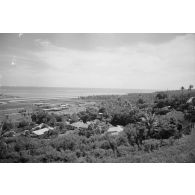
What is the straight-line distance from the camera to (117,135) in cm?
721

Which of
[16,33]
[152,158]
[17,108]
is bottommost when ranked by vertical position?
[152,158]

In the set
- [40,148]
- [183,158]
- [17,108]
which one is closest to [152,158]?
[183,158]

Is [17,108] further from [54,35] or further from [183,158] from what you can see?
[183,158]

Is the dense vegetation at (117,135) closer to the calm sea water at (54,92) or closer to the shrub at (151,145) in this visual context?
the shrub at (151,145)

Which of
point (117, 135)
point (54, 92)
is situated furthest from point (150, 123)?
point (54, 92)

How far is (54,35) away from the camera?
615cm

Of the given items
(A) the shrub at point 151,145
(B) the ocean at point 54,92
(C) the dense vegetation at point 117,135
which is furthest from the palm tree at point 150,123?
(B) the ocean at point 54,92

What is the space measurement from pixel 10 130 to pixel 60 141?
8.50 ft

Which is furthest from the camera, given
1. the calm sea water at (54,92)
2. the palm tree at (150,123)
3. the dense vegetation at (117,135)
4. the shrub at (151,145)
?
the calm sea water at (54,92)

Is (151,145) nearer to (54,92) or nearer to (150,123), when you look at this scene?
(150,123)

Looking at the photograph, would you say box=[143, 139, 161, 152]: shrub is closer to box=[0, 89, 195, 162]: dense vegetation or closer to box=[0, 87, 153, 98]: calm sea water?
box=[0, 89, 195, 162]: dense vegetation

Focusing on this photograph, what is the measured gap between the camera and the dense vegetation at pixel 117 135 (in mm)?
5559

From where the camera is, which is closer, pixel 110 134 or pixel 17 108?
pixel 110 134

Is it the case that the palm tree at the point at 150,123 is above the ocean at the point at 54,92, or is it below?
below
